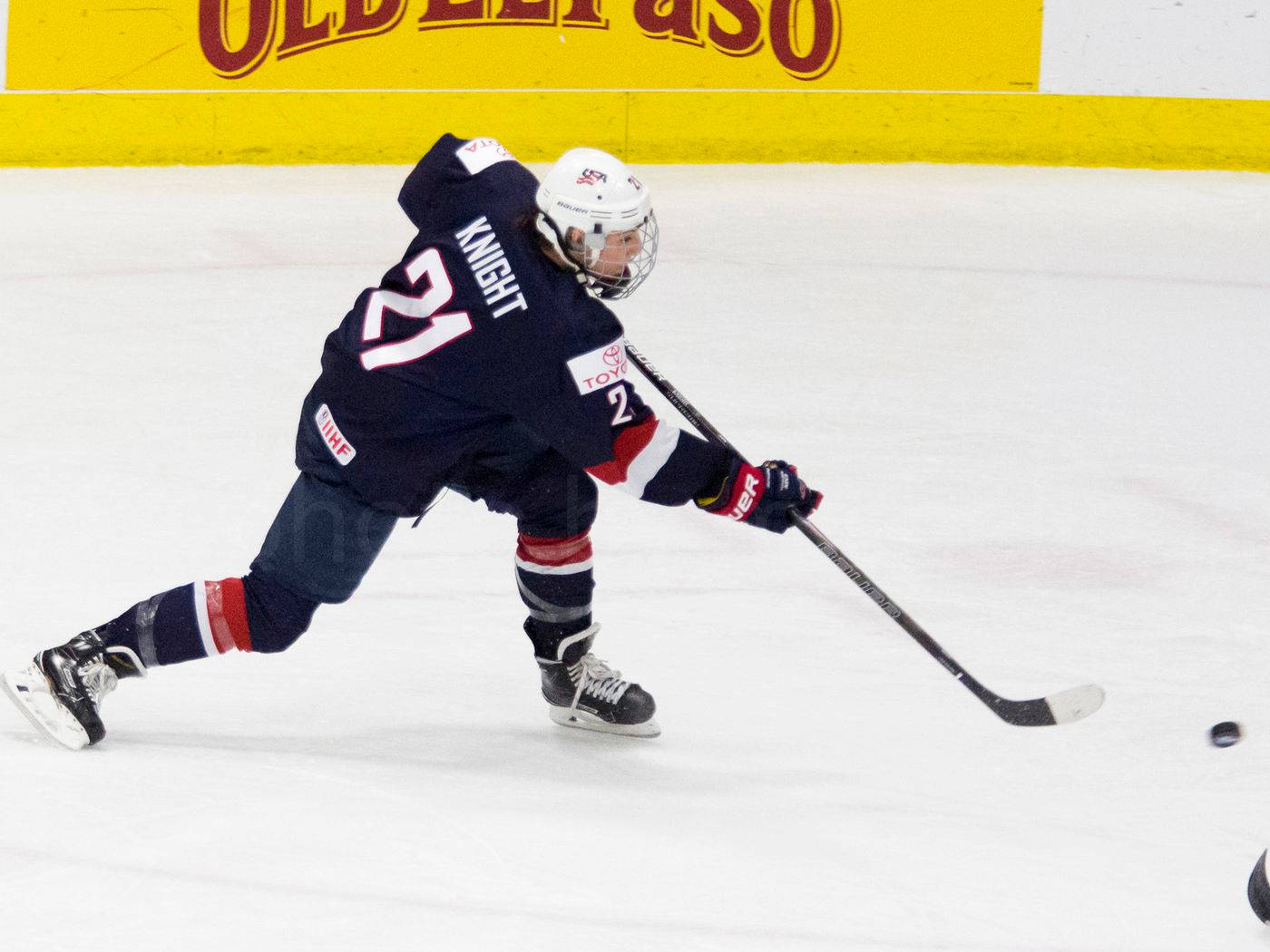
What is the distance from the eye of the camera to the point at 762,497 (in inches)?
97.9

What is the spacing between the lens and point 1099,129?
7082mm

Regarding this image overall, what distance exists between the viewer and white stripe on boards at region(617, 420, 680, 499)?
2.43 meters

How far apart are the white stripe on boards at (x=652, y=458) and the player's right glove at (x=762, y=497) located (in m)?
0.09

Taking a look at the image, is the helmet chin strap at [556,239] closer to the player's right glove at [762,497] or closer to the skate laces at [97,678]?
the player's right glove at [762,497]

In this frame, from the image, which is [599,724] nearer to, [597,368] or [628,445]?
[628,445]

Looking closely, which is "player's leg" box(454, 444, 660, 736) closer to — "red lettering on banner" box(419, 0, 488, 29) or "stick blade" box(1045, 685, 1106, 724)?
"stick blade" box(1045, 685, 1106, 724)

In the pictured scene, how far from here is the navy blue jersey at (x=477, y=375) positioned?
2352 millimetres

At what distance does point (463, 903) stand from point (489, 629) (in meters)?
1.00

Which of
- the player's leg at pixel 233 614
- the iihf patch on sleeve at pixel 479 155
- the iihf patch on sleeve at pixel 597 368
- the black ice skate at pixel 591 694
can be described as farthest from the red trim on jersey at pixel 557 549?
the iihf patch on sleeve at pixel 479 155

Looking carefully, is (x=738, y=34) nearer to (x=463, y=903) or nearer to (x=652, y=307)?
(x=652, y=307)

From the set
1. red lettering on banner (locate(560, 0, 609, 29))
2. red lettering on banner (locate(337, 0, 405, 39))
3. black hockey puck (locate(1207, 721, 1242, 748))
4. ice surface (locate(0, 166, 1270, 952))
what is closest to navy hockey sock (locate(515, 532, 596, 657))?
ice surface (locate(0, 166, 1270, 952))

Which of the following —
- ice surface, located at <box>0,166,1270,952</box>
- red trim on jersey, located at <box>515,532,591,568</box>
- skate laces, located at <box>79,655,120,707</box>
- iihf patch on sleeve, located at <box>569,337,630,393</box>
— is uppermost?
iihf patch on sleeve, located at <box>569,337,630,393</box>

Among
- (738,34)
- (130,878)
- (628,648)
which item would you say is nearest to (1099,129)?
(738,34)

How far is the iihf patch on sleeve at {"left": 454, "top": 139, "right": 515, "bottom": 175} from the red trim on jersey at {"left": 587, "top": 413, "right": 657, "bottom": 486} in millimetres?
469
